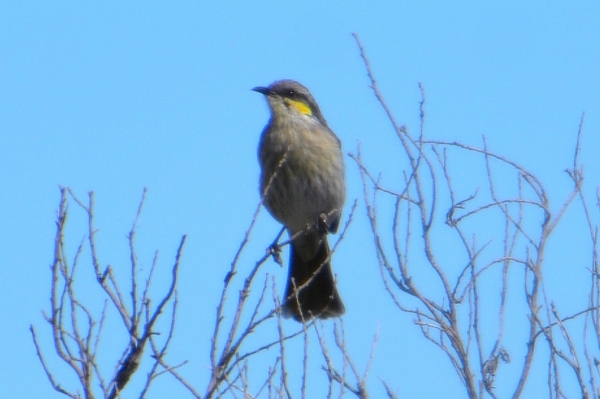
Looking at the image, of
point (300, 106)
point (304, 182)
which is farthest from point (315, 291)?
point (300, 106)

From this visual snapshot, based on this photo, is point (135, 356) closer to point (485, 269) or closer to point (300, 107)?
point (485, 269)

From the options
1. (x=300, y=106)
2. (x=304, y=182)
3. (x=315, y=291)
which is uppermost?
(x=300, y=106)

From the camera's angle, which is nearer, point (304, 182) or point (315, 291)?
point (304, 182)

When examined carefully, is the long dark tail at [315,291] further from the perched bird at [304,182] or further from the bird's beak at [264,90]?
the bird's beak at [264,90]

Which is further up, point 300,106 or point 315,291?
point 300,106

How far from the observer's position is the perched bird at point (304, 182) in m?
6.91

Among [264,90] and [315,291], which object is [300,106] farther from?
[315,291]

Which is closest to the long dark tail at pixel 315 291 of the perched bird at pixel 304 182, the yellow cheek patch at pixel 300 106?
the perched bird at pixel 304 182

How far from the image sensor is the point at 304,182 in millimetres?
6898

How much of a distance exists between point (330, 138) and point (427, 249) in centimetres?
302

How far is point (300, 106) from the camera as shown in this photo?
7371mm

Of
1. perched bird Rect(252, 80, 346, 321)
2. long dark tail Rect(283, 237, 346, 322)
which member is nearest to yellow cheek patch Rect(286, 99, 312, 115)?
perched bird Rect(252, 80, 346, 321)

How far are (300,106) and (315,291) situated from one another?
148 centimetres

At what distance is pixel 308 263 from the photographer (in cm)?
755
